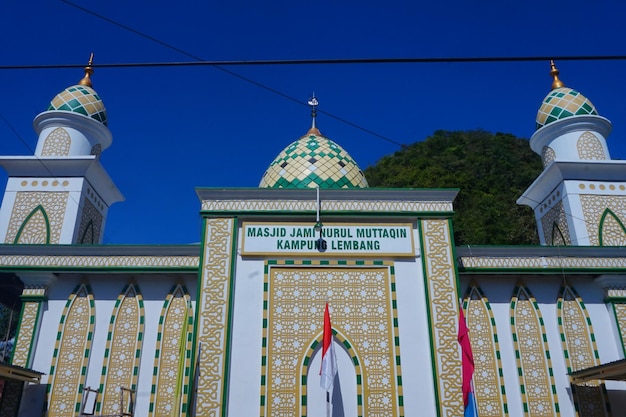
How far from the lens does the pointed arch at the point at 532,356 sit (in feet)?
27.3

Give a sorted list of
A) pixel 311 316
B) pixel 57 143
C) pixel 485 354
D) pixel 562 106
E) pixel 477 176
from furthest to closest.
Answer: pixel 477 176 → pixel 562 106 → pixel 57 143 → pixel 485 354 → pixel 311 316

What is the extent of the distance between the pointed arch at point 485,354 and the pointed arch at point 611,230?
310cm

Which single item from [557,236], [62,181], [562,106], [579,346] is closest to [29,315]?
[62,181]

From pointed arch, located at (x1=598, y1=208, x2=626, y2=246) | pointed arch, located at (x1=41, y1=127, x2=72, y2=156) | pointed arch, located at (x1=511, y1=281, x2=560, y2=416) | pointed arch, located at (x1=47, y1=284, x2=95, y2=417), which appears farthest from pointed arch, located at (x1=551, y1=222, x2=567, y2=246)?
pointed arch, located at (x1=41, y1=127, x2=72, y2=156)

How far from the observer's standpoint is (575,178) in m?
10.9

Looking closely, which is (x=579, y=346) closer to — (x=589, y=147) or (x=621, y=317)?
(x=621, y=317)

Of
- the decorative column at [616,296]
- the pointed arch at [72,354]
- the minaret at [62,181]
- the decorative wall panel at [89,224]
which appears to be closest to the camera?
the pointed arch at [72,354]

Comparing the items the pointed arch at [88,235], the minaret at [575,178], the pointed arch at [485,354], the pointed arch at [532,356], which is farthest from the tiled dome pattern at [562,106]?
the pointed arch at [88,235]

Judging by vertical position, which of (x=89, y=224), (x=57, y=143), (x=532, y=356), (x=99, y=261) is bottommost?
(x=532, y=356)

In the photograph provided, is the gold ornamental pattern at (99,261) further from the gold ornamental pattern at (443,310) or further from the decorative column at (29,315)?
the gold ornamental pattern at (443,310)

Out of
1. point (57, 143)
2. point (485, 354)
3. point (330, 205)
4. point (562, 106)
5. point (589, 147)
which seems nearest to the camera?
point (485, 354)

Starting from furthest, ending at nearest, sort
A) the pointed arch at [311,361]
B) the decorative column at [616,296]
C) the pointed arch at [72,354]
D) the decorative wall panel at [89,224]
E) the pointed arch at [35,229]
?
1. the decorative wall panel at [89,224]
2. the pointed arch at [35,229]
3. the decorative column at [616,296]
4. the pointed arch at [72,354]
5. the pointed arch at [311,361]

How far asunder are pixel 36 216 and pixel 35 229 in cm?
28

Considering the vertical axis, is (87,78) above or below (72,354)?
above
